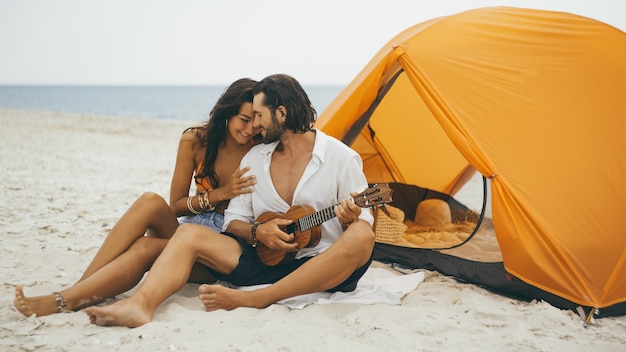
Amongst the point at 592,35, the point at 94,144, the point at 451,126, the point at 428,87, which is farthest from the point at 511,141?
the point at 94,144

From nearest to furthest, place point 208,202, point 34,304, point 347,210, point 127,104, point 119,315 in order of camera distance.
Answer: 1. point 119,315
2. point 34,304
3. point 347,210
4. point 208,202
5. point 127,104

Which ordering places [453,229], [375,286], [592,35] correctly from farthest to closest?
[453,229], [592,35], [375,286]

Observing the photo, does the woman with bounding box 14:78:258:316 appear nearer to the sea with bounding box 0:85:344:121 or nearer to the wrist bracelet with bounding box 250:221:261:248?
the wrist bracelet with bounding box 250:221:261:248

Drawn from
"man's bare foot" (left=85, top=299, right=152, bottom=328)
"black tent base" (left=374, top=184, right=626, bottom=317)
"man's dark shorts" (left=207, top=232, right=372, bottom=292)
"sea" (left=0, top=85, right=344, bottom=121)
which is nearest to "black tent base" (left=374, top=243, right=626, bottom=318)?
"black tent base" (left=374, top=184, right=626, bottom=317)

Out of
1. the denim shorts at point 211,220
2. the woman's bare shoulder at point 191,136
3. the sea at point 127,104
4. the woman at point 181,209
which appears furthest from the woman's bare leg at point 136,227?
the sea at point 127,104

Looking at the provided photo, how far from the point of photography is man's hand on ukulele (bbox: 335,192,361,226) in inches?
101

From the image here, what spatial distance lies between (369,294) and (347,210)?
0.62 m

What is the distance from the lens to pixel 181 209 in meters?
3.23

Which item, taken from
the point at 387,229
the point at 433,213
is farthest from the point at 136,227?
the point at 433,213

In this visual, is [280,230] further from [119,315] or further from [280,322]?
[119,315]

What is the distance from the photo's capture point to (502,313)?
2852mm

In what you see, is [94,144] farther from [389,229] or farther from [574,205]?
[574,205]

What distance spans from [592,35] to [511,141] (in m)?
0.96

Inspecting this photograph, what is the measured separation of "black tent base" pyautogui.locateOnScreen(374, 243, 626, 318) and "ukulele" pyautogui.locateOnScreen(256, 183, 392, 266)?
1161 mm
